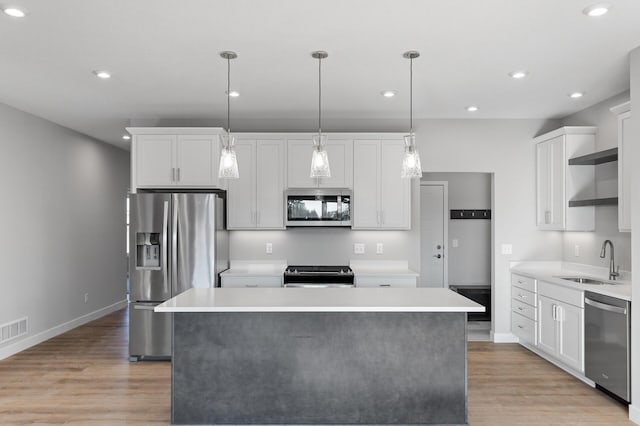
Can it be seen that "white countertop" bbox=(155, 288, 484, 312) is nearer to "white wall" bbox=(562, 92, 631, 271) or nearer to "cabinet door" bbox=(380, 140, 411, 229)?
"cabinet door" bbox=(380, 140, 411, 229)

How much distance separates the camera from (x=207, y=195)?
4.70m

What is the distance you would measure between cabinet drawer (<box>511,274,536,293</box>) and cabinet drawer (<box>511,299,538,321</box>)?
185mm

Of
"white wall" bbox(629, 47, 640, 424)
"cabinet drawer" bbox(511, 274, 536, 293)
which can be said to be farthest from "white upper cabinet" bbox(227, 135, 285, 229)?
"white wall" bbox(629, 47, 640, 424)

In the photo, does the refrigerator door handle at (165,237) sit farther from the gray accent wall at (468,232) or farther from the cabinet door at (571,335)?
the gray accent wall at (468,232)

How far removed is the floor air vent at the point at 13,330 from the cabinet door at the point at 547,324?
5.40 m

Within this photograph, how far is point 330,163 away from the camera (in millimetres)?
5164

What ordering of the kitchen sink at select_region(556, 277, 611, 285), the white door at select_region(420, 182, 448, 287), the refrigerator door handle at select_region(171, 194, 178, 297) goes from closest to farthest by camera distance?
the kitchen sink at select_region(556, 277, 611, 285), the refrigerator door handle at select_region(171, 194, 178, 297), the white door at select_region(420, 182, 448, 287)

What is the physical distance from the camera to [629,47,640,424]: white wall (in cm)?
322

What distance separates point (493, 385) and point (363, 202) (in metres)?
2.22

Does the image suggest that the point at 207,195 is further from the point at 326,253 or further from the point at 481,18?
the point at 481,18

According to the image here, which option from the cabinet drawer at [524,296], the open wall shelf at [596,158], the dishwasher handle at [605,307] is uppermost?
the open wall shelf at [596,158]

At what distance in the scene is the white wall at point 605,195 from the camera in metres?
4.38

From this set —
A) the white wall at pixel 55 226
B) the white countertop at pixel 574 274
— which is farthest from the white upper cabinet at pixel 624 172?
the white wall at pixel 55 226

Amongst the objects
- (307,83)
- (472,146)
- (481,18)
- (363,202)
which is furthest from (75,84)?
(472,146)
